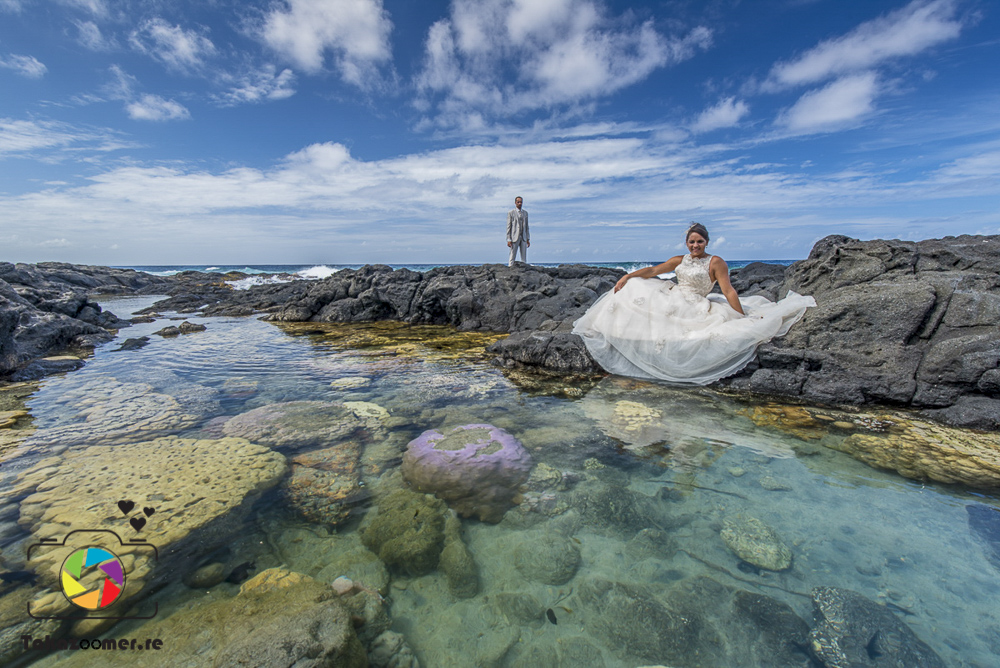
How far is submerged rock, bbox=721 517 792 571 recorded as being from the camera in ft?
9.07

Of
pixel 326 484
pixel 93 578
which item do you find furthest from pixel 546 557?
pixel 93 578

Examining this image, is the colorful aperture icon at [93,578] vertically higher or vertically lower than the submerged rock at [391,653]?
higher


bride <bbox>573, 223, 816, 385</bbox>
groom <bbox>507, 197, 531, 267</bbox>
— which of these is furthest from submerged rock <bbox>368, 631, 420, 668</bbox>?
groom <bbox>507, 197, 531, 267</bbox>

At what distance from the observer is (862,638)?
7.12 ft

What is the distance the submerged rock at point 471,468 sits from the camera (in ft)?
11.5

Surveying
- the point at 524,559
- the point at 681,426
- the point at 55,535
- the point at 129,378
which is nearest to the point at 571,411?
the point at 681,426

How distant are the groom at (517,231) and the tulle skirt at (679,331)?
9519mm

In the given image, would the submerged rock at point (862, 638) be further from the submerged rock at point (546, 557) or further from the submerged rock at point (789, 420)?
the submerged rock at point (789, 420)

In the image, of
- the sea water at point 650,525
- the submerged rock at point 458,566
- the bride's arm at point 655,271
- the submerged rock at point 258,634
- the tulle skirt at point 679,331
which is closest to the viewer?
the submerged rock at point 258,634

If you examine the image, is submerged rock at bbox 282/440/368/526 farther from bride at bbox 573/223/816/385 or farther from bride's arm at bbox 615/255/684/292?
bride's arm at bbox 615/255/684/292

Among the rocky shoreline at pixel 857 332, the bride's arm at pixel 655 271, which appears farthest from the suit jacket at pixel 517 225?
the bride's arm at pixel 655 271

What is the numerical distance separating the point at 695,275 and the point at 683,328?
3.43 feet

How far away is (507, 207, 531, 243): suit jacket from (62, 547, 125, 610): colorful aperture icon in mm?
15103

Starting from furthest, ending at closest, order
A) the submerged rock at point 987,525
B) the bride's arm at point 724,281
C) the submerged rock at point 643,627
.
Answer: the bride's arm at point 724,281 < the submerged rock at point 987,525 < the submerged rock at point 643,627
